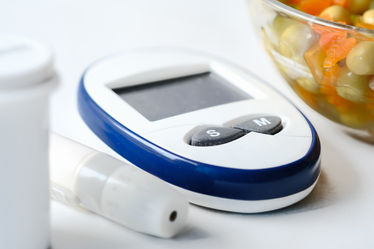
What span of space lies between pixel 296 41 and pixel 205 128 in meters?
0.13

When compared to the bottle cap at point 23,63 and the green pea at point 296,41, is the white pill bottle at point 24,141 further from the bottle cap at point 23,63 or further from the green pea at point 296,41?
the green pea at point 296,41

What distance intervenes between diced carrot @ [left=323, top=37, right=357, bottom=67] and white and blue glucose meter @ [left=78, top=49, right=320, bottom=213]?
0.18ft

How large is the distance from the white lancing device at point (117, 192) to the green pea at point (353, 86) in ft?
0.68

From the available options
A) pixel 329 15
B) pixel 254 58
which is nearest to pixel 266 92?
pixel 329 15

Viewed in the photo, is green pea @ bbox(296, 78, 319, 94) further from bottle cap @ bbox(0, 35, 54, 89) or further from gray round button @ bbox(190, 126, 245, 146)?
bottle cap @ bbox(0, 35, 54, 89)

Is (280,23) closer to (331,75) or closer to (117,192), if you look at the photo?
(331,75)

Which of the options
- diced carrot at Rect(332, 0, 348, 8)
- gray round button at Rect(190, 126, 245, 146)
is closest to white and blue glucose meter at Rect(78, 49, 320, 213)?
gray round button at Rect(190, 126, 245, 146)

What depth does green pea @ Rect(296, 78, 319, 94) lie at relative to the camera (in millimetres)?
598

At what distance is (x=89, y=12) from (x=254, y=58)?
0.26 m

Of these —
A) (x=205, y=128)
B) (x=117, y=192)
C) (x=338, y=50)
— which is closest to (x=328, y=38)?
(x=338, y=50)

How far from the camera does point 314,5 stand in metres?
0.65

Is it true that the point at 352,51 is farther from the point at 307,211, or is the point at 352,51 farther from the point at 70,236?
the point at 70,236

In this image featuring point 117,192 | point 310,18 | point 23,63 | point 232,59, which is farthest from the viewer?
point 232,59

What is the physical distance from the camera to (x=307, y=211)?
50 cm
